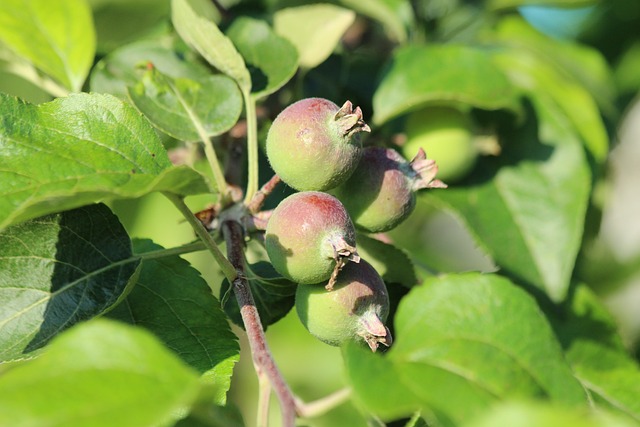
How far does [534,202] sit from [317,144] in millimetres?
868

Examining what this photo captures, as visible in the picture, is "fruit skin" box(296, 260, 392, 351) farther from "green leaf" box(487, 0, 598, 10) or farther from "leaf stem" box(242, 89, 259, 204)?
"green leaf" box(487, 0, 598, 10)

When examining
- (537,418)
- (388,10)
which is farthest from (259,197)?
(388,10)

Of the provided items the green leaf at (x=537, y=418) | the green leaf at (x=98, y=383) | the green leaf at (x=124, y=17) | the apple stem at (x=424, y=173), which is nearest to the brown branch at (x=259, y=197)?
the apple stem at (x=424, y=173)

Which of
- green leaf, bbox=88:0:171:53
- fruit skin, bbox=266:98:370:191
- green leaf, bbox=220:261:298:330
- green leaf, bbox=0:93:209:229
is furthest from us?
green leaf, bbox=88:0:171:53

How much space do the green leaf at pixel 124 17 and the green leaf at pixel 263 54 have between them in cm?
72

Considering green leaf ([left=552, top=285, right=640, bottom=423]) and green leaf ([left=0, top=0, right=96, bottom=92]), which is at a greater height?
green leaf ([left=0, top=0, right=96, bottom=92])

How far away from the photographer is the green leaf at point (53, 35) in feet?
5.70

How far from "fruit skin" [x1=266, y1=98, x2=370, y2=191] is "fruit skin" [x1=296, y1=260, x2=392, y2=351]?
0.15 meters

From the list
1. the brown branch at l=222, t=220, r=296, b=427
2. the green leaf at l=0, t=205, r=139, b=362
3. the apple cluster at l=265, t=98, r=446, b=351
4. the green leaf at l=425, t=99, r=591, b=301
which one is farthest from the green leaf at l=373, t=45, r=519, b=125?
the green leaf at l=0, t=205, r=139, b=362

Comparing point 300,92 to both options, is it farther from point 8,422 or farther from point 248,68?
point 8,422

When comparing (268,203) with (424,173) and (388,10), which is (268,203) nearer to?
(424,173)

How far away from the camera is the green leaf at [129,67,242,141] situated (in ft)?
4.75

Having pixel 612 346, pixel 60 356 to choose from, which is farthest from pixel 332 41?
pixel 60 356

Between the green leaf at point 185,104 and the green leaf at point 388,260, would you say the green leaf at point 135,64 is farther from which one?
the green leaf at point 388,260
